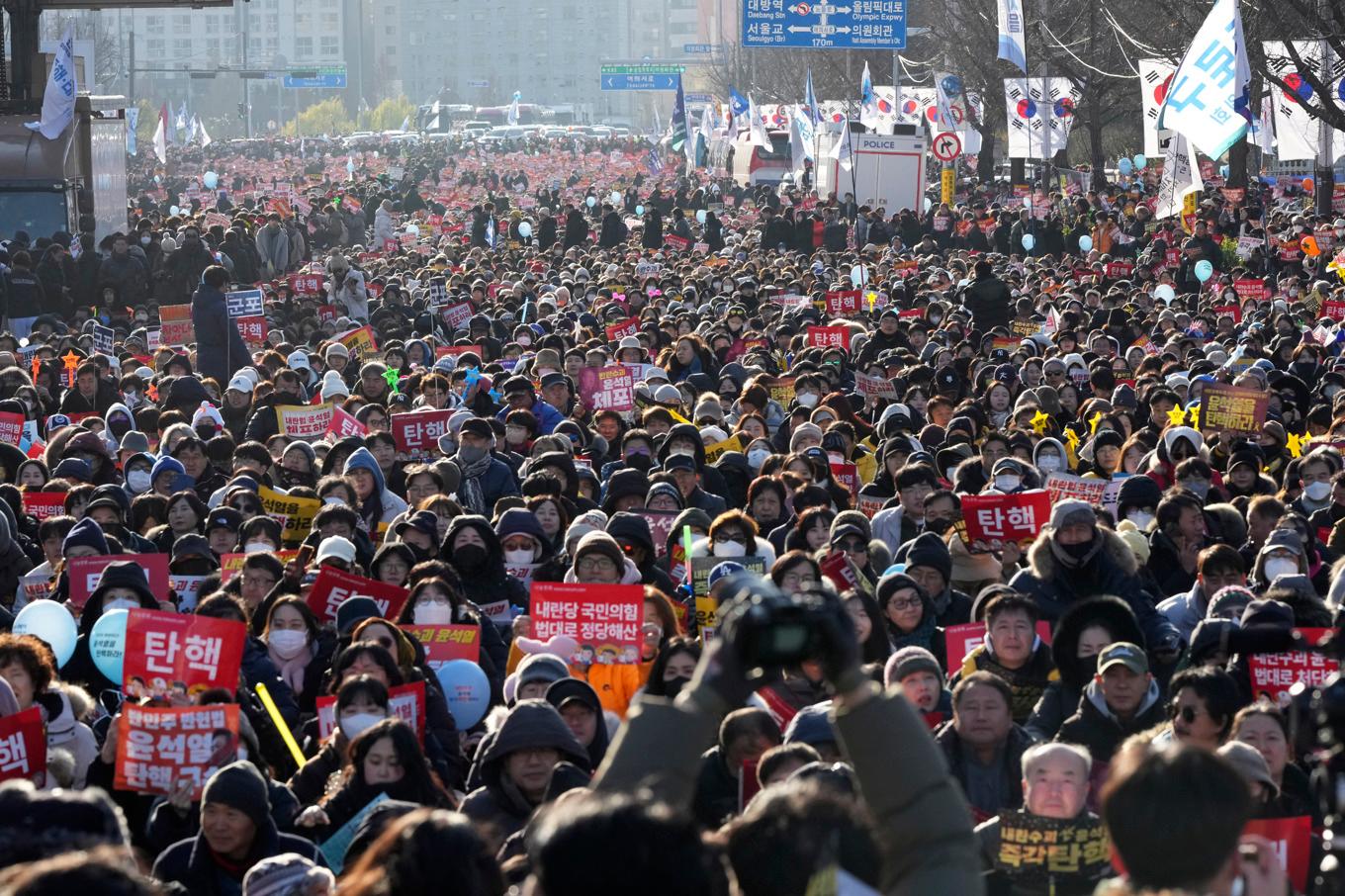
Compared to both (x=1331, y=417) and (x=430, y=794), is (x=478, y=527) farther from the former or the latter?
(x=1331, y=417)

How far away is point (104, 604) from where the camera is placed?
8.45m

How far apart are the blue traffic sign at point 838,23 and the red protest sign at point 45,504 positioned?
111 feet

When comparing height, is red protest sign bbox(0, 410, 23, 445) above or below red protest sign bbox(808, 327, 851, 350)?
below

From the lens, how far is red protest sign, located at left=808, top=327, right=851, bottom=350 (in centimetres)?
1927

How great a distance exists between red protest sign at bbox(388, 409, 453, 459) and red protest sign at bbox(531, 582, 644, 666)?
19.1ft

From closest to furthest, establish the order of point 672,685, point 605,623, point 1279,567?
point 672,685, point 605,623, point 1279,567

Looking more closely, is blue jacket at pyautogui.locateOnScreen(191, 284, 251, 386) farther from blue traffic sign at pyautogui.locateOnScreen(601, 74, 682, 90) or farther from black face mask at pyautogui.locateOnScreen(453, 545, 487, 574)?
blue traffic sign at pyautogui.locateOnScreen(601, 74, 682, 90)

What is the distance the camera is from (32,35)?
31.1 meters

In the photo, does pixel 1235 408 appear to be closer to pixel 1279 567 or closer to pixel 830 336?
pixel 1279 567

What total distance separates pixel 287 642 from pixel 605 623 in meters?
1.15

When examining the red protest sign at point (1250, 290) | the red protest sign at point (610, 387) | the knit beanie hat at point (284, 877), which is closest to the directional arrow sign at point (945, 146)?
the red protest sign at point (1250, 290)

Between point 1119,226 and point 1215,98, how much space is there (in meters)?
13.8

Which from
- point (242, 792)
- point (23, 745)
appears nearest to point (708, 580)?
point (23, 745)

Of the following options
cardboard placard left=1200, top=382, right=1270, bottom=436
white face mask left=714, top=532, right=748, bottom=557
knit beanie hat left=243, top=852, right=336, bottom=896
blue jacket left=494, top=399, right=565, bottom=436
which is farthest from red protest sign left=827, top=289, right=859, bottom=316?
knit beanie hat left=243, top=852, right=336, bottom=896
